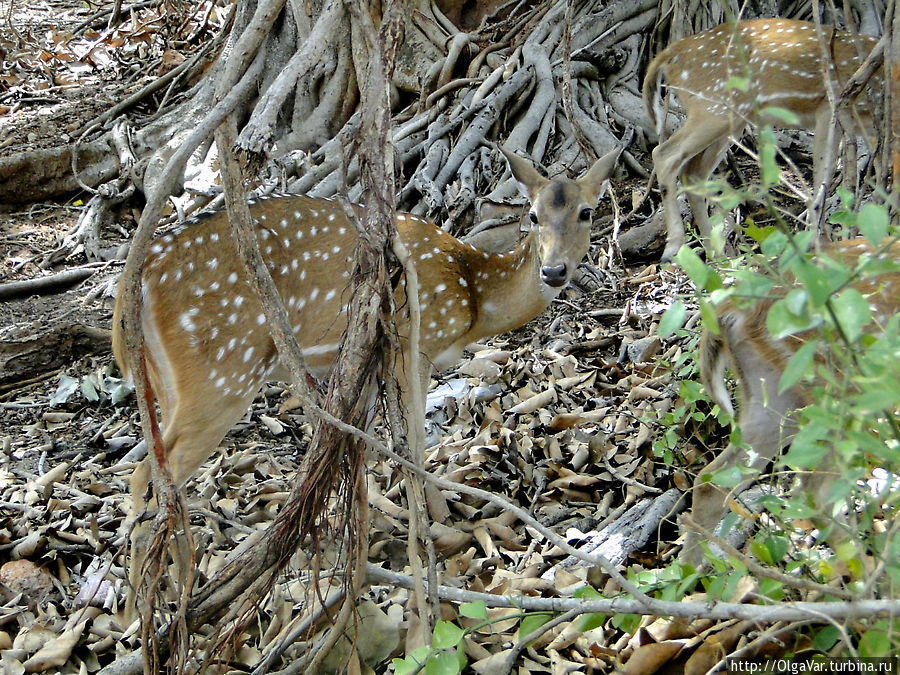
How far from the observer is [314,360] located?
404 cm

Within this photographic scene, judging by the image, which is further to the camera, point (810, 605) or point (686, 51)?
point (686, 51)

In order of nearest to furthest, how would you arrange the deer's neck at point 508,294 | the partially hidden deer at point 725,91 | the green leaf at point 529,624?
the green leaf at point 529,624 < the deer's neck at point 508,294 < the partially hidden deer at point 725,91

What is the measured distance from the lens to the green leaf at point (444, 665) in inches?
77.9

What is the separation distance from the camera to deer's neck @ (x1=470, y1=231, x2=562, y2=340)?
4461 millimetres

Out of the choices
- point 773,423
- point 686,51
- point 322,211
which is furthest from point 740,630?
point 686,51

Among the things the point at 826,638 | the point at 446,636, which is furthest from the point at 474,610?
the point at 826,638

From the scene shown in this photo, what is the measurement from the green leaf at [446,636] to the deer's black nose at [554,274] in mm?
2443

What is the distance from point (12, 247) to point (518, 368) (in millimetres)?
5037

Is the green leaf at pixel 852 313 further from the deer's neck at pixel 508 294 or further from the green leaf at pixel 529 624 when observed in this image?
the deer's neck at pixel 508 294

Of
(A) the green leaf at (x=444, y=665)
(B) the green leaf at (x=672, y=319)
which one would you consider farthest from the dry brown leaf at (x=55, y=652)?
(B) the green leaf at (x=672, y=319)

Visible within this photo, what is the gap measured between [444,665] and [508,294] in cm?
272

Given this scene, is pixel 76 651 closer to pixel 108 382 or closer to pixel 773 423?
pixel 108 382

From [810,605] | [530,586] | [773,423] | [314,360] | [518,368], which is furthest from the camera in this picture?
[518,368]

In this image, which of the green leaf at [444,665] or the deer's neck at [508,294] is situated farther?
the deer's neck at [508,294]
